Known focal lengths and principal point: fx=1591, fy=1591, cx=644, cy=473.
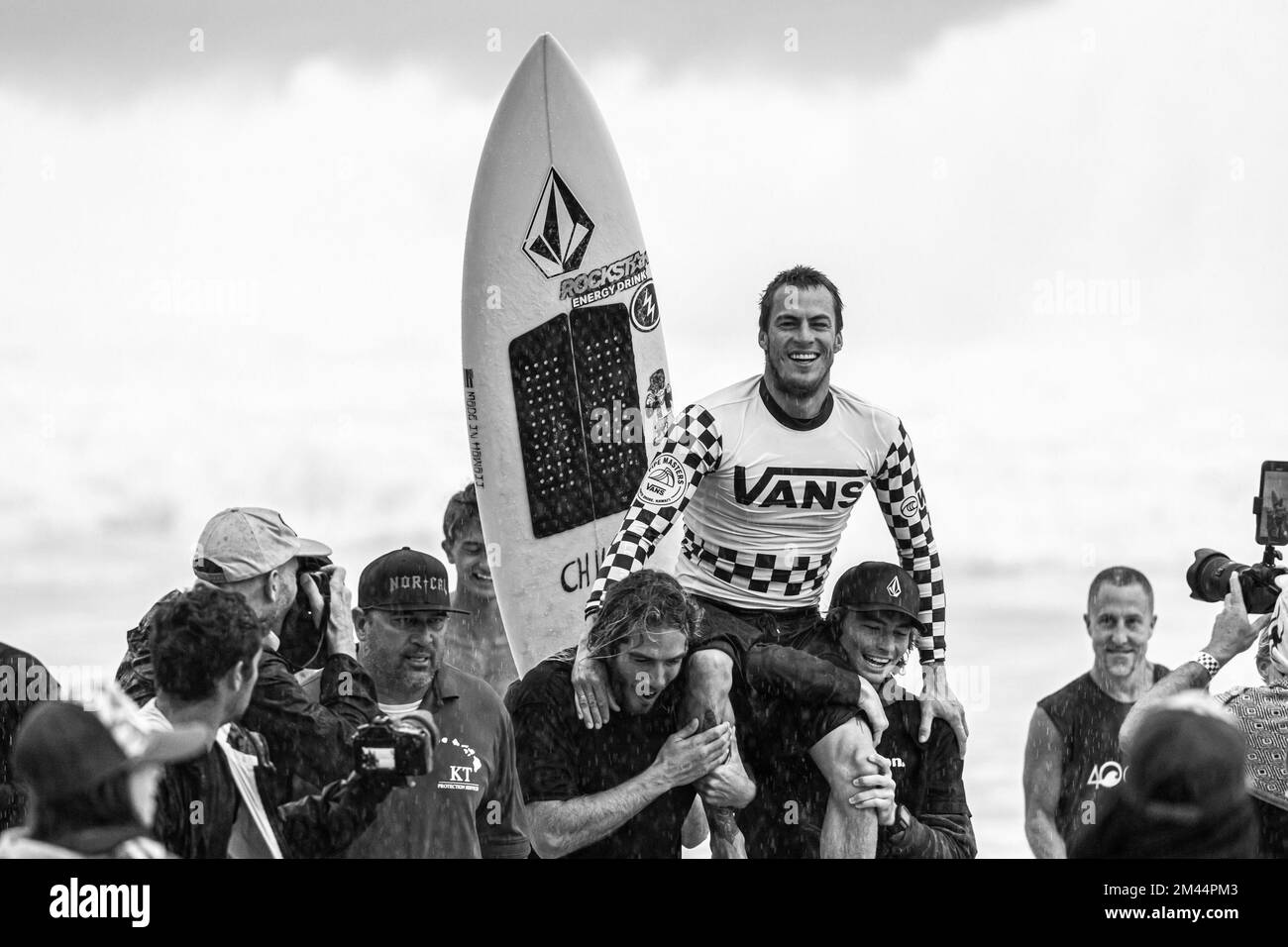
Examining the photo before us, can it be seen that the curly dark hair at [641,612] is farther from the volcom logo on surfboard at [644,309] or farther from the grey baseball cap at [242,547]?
the volcom logo on surfboard at [644,309]

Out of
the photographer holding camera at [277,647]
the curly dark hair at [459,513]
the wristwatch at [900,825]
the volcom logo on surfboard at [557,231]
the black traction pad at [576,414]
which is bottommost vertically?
the wristwatch at [900,825]

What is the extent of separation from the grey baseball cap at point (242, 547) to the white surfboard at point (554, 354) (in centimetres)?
191

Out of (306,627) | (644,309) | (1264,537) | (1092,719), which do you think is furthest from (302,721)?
(644,309)

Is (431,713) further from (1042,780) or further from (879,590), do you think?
(1042,780)

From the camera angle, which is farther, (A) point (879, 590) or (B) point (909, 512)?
(B) point (909, 512)

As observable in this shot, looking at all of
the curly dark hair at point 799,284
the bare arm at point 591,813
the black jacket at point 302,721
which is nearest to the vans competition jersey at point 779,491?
the curly dark hair at point 799,284

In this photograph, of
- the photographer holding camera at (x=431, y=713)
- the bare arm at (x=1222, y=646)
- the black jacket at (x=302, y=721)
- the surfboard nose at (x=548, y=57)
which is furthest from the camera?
the surfboard nose at (x=548, y=57)

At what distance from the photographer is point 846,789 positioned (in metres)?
4.29

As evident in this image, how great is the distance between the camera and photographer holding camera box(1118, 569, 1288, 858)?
4621 mm

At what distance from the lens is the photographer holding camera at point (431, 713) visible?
4.13 metres

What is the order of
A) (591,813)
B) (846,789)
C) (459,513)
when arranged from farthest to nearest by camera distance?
(459,513) → (846,789) → (591,813)

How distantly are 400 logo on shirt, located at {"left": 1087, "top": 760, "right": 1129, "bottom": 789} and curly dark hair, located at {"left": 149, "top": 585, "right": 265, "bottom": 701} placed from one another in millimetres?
2535

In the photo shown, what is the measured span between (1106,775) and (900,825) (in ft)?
2.60

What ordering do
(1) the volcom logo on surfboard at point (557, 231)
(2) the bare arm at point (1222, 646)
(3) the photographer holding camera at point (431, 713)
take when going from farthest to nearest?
(1) the volcom logo on surfboard at point (557, 231) → (2) the bare arm at point (1222, 646) → (3) the photographer holding camera at point (431, 713)
